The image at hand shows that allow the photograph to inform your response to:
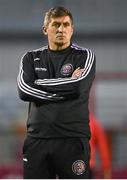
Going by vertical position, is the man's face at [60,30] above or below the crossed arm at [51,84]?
above

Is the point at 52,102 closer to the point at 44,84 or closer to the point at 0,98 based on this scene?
the point at 44,84

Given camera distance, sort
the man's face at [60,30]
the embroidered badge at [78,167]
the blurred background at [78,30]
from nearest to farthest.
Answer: the embroidered badge at [78,167], the man's face at [60,30], the blurred background at [78,30]

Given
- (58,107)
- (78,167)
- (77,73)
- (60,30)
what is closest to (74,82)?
(77,73)

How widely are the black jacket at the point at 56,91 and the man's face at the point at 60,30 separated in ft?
0.22

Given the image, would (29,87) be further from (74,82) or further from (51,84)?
(74,82)

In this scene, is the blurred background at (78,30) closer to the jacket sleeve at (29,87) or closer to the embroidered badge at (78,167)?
the jacket sleeve at (29,87)

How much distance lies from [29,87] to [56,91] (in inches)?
7.3

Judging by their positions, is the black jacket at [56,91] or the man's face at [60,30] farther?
the man's face at [60,30]

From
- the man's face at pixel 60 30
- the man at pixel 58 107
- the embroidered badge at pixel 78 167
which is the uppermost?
the man's face at pixel 60 30

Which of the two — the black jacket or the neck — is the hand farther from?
the neck

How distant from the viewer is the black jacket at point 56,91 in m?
3.82

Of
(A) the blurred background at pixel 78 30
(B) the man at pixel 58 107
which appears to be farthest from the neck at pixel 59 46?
(A) the blurred background at pixel 78 30

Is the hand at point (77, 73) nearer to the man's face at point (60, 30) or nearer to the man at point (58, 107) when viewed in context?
the man at point (58, 107)

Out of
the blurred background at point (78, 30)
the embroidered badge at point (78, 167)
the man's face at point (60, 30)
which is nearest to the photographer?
the embroidered badge at point (78, 167)
